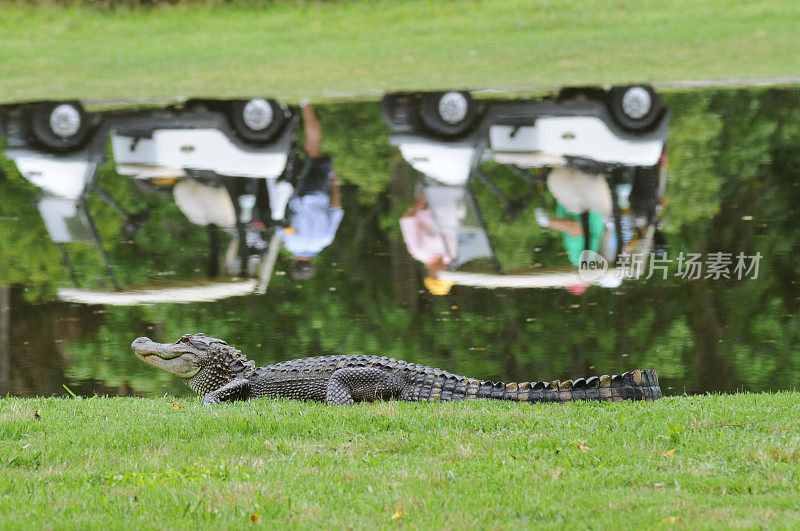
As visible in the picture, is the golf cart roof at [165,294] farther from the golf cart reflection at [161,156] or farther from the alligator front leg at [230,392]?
the alligator front leg at [230,392]

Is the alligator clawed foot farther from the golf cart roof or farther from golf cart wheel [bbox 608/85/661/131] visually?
golf cart wheel [bbox 608/85/661/131]

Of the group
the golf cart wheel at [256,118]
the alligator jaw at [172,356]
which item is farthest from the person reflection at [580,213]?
the golf cart wheel at [256,118]

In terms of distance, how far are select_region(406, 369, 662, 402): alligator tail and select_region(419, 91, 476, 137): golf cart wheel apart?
330 inches

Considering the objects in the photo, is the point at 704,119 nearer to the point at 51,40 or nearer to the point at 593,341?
the point at 593,341

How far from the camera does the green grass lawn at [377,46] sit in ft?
57.9

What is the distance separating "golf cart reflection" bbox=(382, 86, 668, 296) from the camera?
1009 centimetres

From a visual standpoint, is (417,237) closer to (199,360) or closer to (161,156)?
(199,360)

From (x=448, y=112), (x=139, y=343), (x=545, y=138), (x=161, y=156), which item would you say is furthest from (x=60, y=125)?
(x=139, y=343)

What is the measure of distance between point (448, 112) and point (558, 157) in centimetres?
283

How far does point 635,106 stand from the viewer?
14984 millimetres

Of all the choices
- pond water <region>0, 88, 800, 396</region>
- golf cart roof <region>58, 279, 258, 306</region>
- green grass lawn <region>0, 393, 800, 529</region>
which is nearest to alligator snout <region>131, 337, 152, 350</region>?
pond water <region>0, 88, 800, 396</region>

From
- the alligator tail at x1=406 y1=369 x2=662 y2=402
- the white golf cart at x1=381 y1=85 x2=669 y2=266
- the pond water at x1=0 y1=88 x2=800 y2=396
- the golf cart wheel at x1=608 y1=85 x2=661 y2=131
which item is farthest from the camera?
the golf cart wheel at x1=608 y1=85 x2=661 y2=131

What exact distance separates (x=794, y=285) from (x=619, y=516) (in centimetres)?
548

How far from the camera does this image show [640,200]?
11.3m
